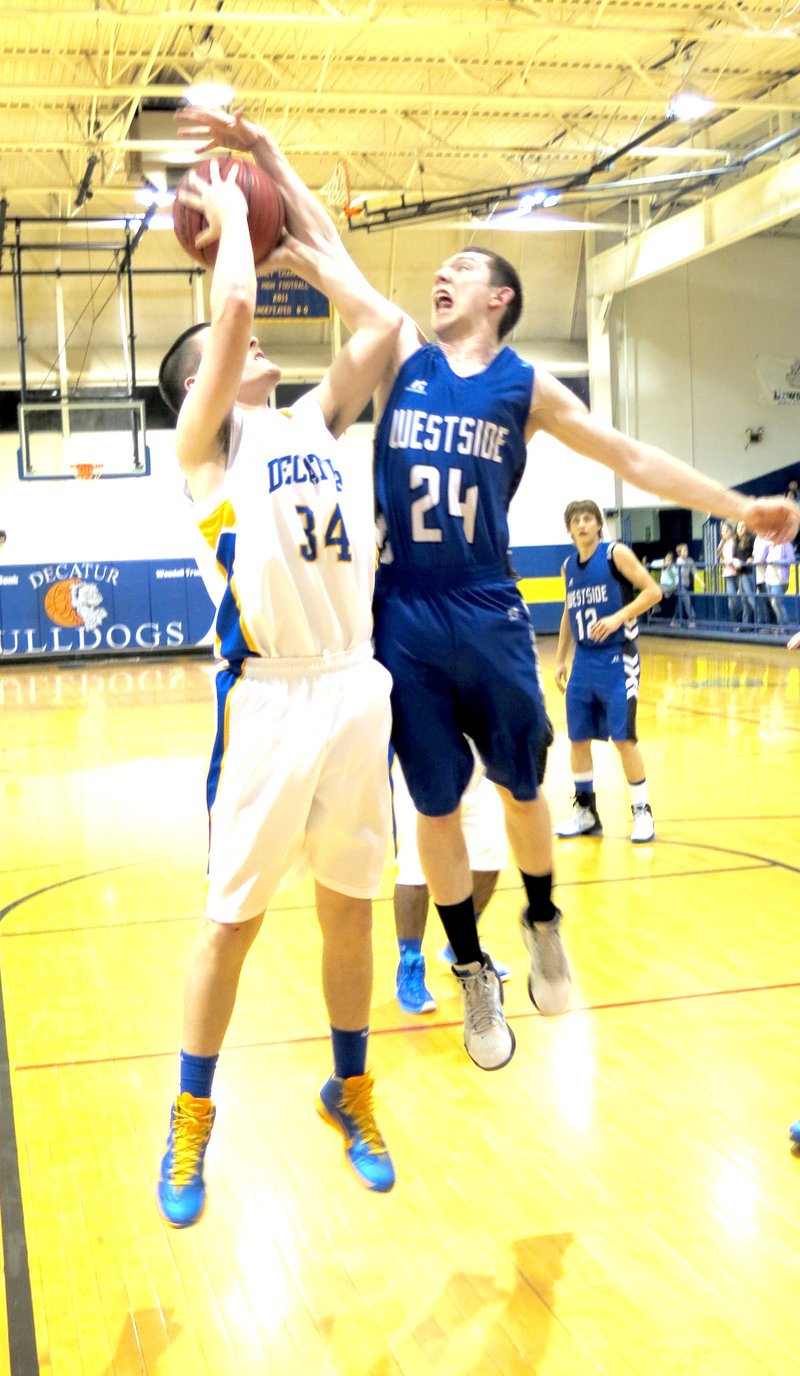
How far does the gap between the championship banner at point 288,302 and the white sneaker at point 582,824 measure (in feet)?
37.6

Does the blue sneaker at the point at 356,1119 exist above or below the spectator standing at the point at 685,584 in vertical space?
below

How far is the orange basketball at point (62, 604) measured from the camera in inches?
804

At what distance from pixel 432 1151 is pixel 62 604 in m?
17.7

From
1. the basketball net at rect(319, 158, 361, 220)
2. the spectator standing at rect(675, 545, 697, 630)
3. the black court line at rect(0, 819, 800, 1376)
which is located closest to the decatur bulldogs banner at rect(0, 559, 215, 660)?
the basketball net at rect(319, 158, 361, 220)

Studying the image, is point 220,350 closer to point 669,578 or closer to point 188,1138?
point 188,1138

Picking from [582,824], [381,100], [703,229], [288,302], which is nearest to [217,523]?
[582,824]

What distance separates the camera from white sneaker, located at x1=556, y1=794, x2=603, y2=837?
7328 mm

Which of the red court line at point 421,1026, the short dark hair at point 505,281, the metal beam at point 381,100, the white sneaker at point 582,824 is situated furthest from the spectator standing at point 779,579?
the short dark hair at point 505,281

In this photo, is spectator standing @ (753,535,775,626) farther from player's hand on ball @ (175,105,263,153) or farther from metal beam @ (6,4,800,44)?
player's hand on ball @ (175,105,263,153)

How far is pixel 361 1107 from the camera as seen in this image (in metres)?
3.20

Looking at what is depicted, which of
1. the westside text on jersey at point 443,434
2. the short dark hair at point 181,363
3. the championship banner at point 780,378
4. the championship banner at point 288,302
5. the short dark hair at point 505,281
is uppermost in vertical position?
the championship banner at point 288,302

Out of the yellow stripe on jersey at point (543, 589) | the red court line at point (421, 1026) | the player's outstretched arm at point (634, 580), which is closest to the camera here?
the red court line at point (421, 1026)

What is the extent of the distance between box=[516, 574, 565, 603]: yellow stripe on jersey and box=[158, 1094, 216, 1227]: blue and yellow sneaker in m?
19.7

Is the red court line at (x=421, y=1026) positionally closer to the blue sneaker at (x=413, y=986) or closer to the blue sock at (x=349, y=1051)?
the blue sneaker at (x=413, y=986)
